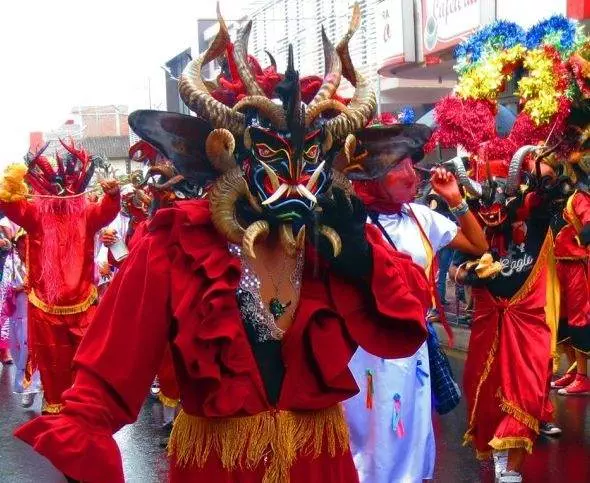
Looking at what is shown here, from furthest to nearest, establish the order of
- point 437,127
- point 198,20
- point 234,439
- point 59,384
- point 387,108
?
1. point 198,20
2. point 387,108
3. point 59,384
4. point 437,127
5. point 234,439

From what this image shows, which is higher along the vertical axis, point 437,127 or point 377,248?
point 437,127

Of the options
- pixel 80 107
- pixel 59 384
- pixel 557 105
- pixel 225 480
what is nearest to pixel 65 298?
pixel 59 384

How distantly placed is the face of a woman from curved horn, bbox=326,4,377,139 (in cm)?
185

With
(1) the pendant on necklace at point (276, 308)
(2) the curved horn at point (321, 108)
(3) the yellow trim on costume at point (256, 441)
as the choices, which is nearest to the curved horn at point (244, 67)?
(2) the curved horn at point (321, 108)

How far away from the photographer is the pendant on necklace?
3.36 meters

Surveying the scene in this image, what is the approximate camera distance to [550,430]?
756 cm

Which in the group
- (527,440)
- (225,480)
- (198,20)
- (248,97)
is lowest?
(527,440)

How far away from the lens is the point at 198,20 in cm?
3072

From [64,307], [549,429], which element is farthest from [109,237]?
[549,429]

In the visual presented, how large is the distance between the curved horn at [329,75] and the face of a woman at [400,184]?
192cm

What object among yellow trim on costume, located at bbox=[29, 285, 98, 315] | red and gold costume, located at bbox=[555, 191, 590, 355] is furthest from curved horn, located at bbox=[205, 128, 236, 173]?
red and gold costume, located at bbox=[555, 191, 590, 355]

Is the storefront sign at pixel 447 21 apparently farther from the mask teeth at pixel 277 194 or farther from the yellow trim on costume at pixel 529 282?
the mask teeth at pixel 277 194

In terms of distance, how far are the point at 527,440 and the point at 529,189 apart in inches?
57.9

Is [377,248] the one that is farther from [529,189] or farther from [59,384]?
[59,384]
